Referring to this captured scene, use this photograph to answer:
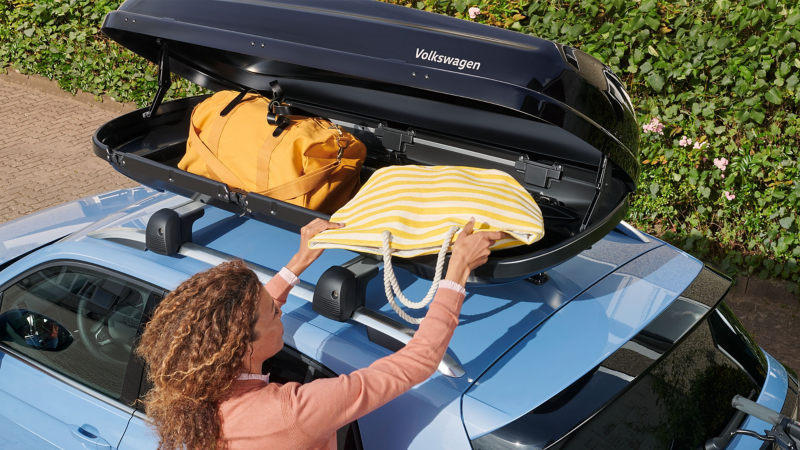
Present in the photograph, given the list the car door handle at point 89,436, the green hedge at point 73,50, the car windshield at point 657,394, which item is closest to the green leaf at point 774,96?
the car windshield at point 657,394

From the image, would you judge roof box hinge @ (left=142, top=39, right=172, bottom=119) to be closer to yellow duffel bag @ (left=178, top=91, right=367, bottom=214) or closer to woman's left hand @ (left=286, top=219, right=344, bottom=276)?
yellow duffel bag @ (left=178, top=91, right=367, bottom=214)

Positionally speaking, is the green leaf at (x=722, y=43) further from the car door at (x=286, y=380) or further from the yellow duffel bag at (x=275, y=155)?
the car door at (x=286, y=380)

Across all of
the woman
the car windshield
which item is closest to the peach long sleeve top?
the woman

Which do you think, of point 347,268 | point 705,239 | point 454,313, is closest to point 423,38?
point 347,268

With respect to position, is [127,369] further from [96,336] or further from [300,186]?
[300,186]

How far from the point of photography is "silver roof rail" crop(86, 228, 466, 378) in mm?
1782

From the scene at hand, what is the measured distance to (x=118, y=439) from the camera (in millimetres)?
2180

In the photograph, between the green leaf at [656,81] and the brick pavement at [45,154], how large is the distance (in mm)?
4936

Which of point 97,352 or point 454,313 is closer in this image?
point 454,313

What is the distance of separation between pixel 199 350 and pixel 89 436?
1.03m

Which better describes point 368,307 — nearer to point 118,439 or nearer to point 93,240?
point 118,439

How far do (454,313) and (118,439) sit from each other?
132cm

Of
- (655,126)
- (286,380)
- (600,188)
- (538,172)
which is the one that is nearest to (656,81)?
(655,126)

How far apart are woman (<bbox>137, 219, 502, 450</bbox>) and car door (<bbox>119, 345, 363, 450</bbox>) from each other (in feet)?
A: 0.52
